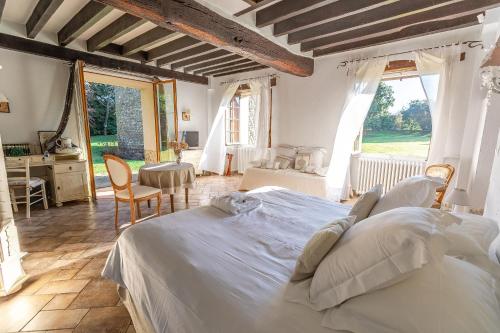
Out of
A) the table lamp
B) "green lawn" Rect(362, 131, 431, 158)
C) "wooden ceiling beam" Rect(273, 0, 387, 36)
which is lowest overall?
the table lamp

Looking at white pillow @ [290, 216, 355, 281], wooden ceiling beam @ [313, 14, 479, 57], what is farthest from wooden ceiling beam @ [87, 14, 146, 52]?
white pillow @ [290, 216, 355, 281]

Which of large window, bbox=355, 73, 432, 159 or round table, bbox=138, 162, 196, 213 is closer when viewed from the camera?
round table, bbox=138, 162, 196, 213

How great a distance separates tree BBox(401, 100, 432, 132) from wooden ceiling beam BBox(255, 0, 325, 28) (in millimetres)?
2409

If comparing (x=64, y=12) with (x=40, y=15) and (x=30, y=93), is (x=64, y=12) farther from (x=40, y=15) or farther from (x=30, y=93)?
(x=30, y=93)

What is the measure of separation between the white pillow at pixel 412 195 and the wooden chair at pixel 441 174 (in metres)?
1.64

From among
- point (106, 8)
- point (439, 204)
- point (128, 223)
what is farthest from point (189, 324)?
point (106, 8)

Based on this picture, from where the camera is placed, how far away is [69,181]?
12.2ft

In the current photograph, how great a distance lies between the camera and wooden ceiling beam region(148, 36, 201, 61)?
11.8 feet

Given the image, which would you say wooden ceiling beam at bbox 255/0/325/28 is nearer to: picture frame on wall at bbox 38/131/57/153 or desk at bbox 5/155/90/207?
desk at bbox 5/155/90/207

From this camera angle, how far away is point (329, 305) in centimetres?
79

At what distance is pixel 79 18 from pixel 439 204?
5036mm

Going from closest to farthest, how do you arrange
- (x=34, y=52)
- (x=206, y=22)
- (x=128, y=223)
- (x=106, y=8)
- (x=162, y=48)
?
(x=206, y=22)
(x=106, y=8)
(x=128, y=223)
(x=34, y=52)
(x=162, y=48)

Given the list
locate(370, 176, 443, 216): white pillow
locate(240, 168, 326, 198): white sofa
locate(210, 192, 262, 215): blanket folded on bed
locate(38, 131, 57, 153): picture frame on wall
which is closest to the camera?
locate(370, 176, 443, 216): white pillow

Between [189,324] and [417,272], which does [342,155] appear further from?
[189,324]
